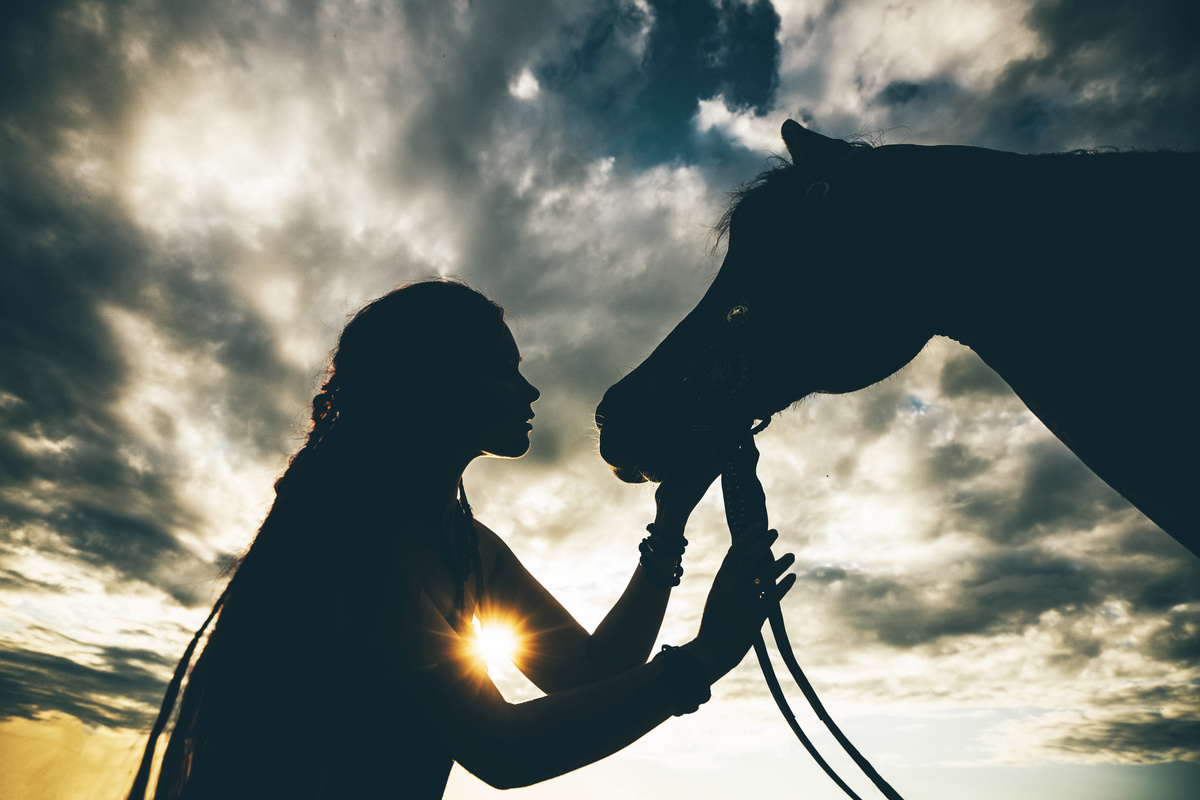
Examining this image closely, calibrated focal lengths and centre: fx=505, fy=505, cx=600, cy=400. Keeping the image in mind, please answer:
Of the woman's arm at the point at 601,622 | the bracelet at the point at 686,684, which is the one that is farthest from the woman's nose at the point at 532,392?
the bracelet at the point at 686,684

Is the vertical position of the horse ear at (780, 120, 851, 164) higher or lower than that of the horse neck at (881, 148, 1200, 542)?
higher

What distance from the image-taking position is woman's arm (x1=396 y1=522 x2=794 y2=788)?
1.23m

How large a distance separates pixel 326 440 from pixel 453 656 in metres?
0.96

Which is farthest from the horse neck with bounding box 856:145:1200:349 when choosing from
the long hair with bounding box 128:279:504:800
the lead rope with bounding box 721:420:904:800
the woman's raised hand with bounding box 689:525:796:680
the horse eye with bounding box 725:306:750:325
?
the long hair with bounding box 128:279:504:800

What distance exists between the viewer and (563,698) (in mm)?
1314

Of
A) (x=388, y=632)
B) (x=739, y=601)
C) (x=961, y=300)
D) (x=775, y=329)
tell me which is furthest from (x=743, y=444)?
(x=388, y=632)

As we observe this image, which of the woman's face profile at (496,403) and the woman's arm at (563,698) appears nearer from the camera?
the woman's arm at (563,698)

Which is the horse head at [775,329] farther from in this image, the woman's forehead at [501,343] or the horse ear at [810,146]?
the woman's forehead at [501,343]

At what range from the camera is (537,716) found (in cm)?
128

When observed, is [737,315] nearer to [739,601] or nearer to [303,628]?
[739,601]

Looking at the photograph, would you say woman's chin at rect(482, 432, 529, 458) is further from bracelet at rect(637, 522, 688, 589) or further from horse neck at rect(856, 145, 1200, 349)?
horse neck at rect(856, 145, 1200, 349)

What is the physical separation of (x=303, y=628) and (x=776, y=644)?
1469 millimetres

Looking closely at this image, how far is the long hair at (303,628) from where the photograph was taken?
1.40 meters

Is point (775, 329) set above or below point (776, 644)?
above
